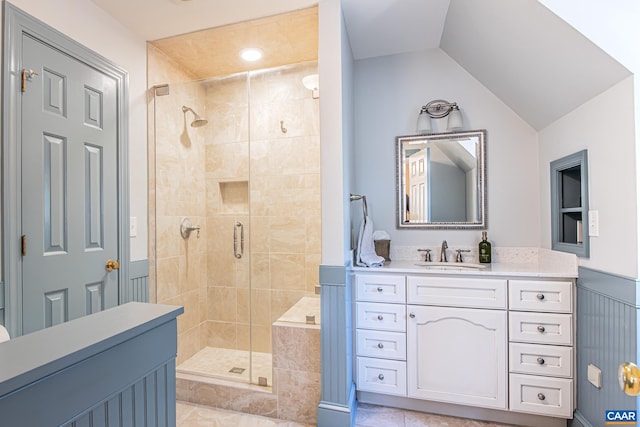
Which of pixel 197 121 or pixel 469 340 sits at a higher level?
pixel 197 121

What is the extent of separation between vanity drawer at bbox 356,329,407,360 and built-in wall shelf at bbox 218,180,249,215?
132 cm

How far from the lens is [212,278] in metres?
2.71

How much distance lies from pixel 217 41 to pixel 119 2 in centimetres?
61

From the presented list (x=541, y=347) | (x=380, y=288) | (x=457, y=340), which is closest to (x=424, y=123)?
(x=380, y=288)

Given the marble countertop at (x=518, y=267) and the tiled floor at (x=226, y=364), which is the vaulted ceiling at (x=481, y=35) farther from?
the tiled floor at (x=226, y=364)

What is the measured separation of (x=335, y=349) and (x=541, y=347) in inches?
46.1

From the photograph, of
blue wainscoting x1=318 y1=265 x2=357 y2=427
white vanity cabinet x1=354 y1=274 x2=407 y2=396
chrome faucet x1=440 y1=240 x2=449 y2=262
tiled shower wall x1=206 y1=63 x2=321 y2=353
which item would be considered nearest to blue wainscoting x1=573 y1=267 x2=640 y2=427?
chrome faucet x1=440 y1=240 x2=449 y2=262

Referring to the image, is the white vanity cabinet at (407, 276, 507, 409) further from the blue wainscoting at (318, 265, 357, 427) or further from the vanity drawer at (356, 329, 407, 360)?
the blue wainscoting at (318, 265, 357, 427)

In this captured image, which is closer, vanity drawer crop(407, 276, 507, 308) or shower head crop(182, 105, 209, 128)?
vanity drawer crop(407, 276, 507, 308)

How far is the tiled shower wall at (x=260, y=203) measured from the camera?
2.54m

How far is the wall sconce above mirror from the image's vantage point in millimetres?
2309

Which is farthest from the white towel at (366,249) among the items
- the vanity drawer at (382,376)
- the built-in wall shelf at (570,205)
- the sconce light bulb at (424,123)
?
the built-in wall shelf at (570,205)

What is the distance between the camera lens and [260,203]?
2.57 metres

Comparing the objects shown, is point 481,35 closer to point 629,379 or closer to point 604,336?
point 604,336
